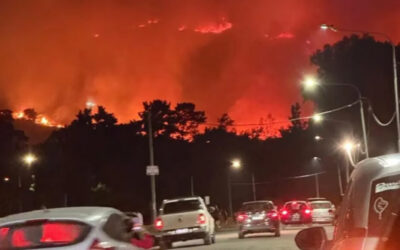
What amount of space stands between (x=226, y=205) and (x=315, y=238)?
84.6 meters

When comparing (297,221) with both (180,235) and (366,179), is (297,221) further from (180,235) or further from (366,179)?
(366,179)

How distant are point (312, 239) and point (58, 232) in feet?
15.5

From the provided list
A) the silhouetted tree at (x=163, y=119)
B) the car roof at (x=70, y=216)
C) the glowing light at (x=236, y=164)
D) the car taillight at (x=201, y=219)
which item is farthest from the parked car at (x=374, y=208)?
the glowing light at (x=236, y=164)

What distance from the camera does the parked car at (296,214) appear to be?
139ft

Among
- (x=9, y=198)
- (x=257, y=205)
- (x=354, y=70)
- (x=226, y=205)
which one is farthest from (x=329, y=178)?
(x=257, y=205)

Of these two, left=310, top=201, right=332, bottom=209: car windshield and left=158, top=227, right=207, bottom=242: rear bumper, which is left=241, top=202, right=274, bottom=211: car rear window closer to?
left=158, top=227, right=207, bottom=242: rear bumper

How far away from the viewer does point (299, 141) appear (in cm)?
10350

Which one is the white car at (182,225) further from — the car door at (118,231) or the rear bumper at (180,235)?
the car door at (118,231)

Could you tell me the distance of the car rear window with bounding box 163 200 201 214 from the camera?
28109 mm

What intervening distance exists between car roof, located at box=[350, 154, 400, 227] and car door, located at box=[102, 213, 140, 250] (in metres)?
5.77

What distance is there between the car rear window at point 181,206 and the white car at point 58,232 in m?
18.7

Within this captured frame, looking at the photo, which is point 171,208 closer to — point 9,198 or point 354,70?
point 9,198

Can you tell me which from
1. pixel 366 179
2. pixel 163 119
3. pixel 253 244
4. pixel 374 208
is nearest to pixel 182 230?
pixel 253 244

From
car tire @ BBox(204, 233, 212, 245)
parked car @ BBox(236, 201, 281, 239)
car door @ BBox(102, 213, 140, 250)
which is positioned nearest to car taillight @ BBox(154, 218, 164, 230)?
car tire @ BBox(204, 233, 212, 245)
